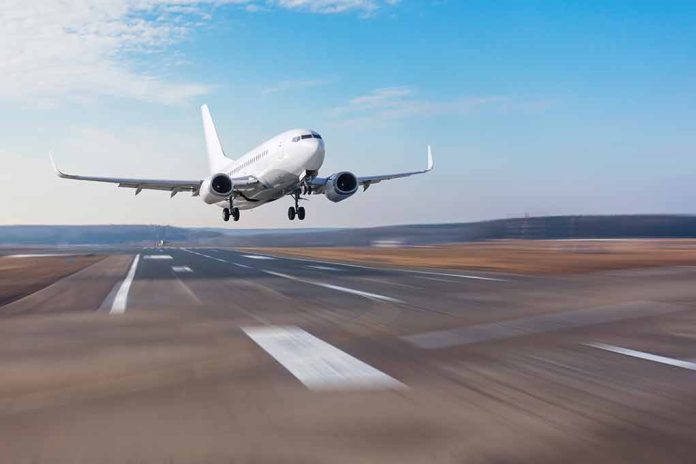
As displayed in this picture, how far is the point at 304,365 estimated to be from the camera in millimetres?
7020

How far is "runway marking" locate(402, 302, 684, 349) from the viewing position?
873cm

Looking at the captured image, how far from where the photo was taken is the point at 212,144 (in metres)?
64.9

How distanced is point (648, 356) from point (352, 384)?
3624 millimetres

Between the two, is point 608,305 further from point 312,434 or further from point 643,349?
point 312,434

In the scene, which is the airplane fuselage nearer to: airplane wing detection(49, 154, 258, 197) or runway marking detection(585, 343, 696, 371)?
airplane wing detection(49, 154, 258, 197)

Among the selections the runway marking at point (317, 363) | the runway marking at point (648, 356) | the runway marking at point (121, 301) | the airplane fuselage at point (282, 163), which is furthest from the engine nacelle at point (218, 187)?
the runway marking at point (648, 356)

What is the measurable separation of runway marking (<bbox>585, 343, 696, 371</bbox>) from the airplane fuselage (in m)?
22.6

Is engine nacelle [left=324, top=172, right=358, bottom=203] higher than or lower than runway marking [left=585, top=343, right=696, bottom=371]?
higher

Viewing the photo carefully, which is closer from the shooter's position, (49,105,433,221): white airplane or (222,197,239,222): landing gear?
(49,105,433,221): white airplane

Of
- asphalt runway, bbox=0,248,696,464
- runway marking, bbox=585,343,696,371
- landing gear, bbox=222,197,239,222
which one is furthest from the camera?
landing gear, bbox=222,197,239,222

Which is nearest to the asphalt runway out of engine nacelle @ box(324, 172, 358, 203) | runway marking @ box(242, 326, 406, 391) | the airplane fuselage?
runway marking @ box(242, 326, 406, 391)

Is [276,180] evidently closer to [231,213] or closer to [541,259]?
[231,213]

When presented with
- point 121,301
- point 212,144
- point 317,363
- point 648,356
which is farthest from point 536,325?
point 212,144

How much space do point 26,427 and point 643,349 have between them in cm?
670
